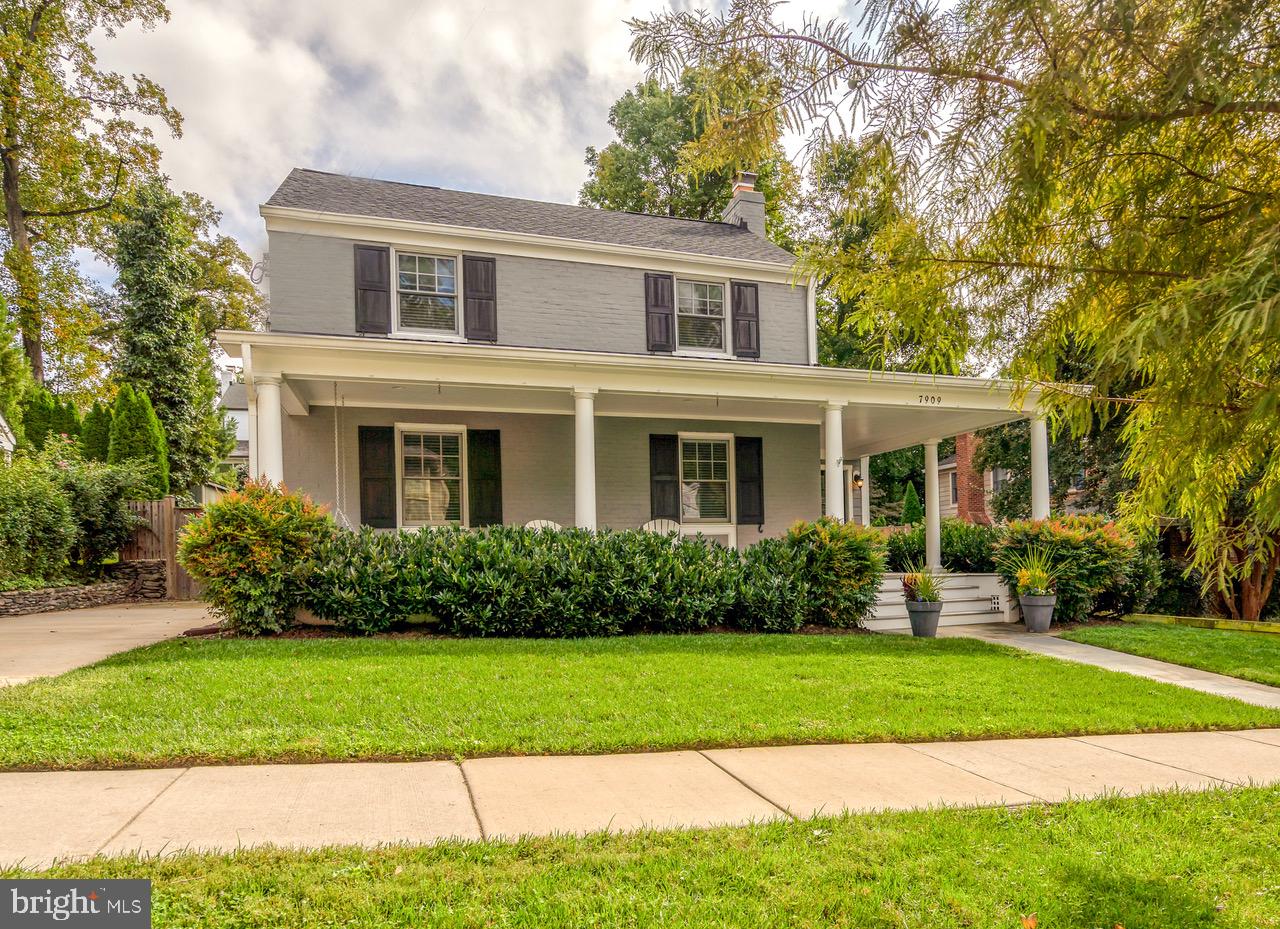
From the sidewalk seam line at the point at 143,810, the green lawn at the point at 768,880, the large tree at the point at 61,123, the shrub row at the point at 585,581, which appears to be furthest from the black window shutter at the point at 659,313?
the large tree at the point at 61,123

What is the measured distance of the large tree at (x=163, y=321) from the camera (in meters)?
18.6

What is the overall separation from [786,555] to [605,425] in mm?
4564

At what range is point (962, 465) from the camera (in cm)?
2459

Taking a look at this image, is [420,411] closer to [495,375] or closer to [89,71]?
[495,375]

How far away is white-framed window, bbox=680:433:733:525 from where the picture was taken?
13484 millimetres

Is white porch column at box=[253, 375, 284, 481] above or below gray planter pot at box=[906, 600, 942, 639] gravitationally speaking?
above

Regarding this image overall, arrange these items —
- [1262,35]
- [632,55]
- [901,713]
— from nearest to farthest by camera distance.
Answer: [1262,35], [632,55], [901,713]

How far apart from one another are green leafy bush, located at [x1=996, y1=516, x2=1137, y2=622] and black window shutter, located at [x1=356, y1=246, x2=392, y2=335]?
32.4 feet

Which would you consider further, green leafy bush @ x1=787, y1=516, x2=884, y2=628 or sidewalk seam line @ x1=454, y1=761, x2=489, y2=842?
green leafy bush @ x1=787, y1=516, x2=884, y2=628

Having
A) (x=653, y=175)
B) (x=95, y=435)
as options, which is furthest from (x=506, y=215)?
(x=653, y=175)

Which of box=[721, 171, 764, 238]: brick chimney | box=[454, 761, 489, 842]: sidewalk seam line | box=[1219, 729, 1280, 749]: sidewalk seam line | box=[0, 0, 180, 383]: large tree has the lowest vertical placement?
box=[1219, 729, 1280, 749]: sidewalk seam line

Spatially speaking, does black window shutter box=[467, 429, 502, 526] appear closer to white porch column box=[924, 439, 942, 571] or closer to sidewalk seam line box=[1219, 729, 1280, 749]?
white porch column box=[924, 439, 942, 571]

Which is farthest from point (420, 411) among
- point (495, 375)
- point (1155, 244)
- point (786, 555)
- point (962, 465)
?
point (962, 465)

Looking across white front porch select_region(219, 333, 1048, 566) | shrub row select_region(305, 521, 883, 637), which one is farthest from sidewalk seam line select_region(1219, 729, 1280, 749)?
shrub row select_region(305, 521, 883, 637)
